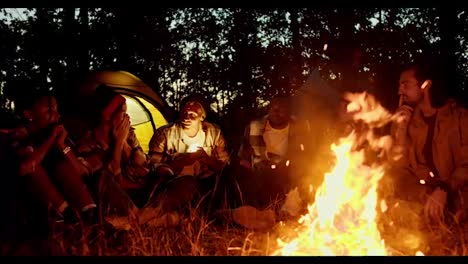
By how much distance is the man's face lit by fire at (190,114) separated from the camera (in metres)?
6.26

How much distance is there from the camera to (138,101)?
8.41 m

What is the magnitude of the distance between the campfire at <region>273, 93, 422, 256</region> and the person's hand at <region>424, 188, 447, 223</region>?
0.45 metres

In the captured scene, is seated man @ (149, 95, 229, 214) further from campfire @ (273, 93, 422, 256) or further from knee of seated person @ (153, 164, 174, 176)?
campfire @ (273, 93, 422, 256)

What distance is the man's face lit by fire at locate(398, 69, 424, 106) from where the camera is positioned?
473cm

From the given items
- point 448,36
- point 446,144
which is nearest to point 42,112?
point 446,144

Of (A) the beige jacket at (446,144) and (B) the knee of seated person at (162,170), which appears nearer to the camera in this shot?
(A) the beige jacket at (446,144)

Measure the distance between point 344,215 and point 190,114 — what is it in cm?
295

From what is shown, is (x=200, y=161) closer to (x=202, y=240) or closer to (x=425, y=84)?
(x=202, y=240)

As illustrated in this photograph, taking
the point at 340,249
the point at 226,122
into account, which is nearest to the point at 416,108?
the point at 340,249

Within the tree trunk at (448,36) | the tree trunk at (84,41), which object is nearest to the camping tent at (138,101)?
the tree trunk at (448,36)

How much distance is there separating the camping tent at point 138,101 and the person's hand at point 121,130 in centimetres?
280

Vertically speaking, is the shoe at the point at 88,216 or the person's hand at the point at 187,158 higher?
the person's hand at the point at 187,158

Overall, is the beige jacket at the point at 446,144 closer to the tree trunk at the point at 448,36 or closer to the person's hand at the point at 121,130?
the person's hand at the point at 121,130

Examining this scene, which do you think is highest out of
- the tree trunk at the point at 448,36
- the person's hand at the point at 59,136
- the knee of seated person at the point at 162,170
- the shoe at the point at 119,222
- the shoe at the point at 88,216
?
the tree trunk at the point at 448,36
